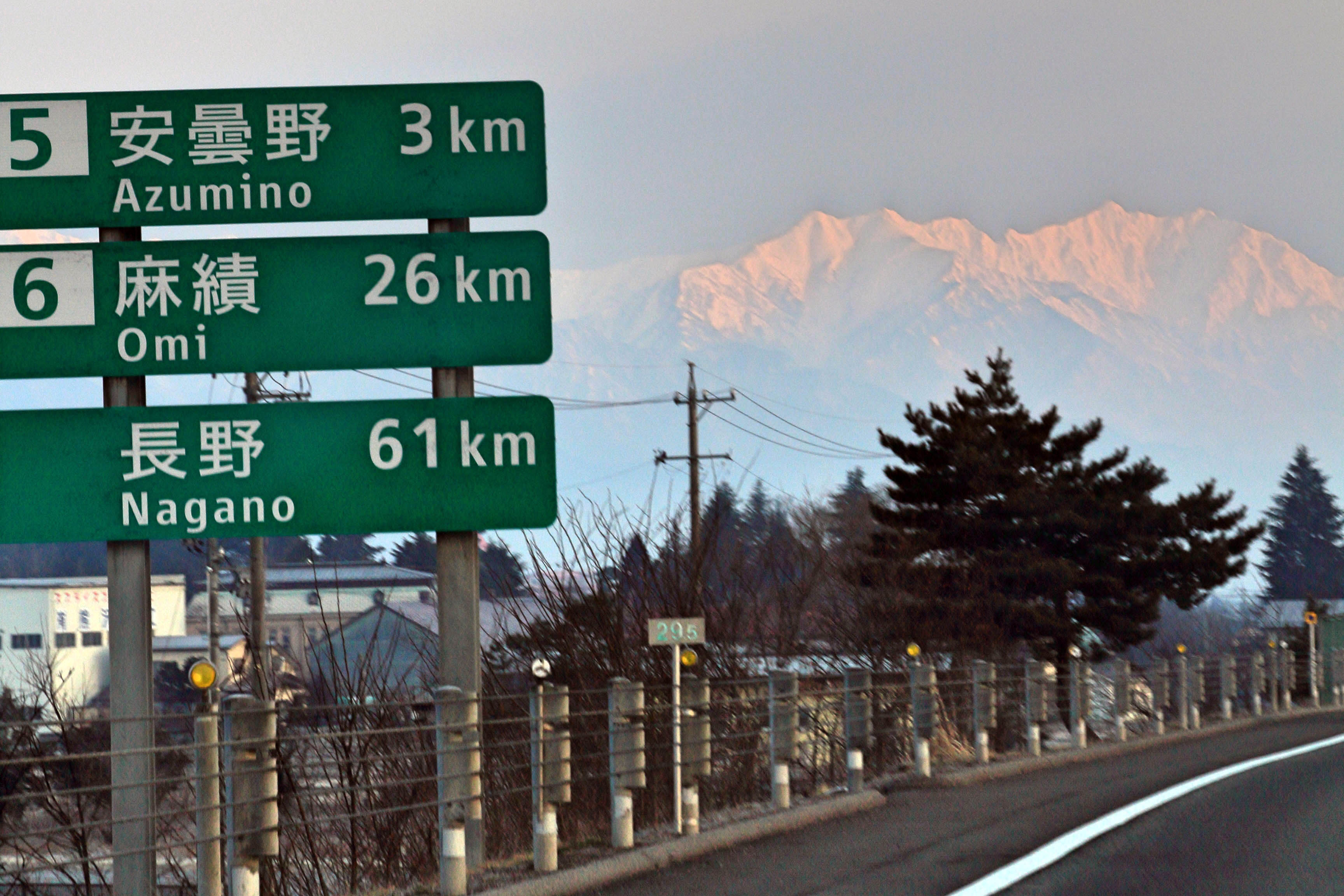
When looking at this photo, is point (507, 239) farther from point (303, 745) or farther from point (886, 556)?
point (886, 556)

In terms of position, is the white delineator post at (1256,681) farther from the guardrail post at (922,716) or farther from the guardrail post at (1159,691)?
the guardrail post at (922,716)

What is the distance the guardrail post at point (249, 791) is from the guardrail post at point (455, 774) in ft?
3.98

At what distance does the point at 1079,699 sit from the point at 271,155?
54.1 feet

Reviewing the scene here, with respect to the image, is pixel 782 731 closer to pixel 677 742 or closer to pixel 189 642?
pixel 677 742

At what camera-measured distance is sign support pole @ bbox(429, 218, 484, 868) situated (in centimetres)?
1050

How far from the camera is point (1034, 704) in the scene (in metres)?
21.4

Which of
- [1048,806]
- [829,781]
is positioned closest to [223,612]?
[829,781]

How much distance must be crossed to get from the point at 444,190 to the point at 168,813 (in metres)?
4.96

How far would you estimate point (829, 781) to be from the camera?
19.6 meters

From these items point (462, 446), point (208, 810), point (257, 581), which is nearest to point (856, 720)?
point (462, 446)

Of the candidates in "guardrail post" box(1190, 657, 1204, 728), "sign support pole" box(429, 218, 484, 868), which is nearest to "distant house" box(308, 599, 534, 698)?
"sign support pole" box(429, 218, 484, 868)

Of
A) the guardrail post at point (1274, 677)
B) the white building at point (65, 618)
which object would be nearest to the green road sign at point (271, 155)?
the guardrail post at point (1274, 677)

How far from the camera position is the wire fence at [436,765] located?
30.0ft

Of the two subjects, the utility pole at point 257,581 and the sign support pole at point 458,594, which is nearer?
the sign support pole at point 458,594
